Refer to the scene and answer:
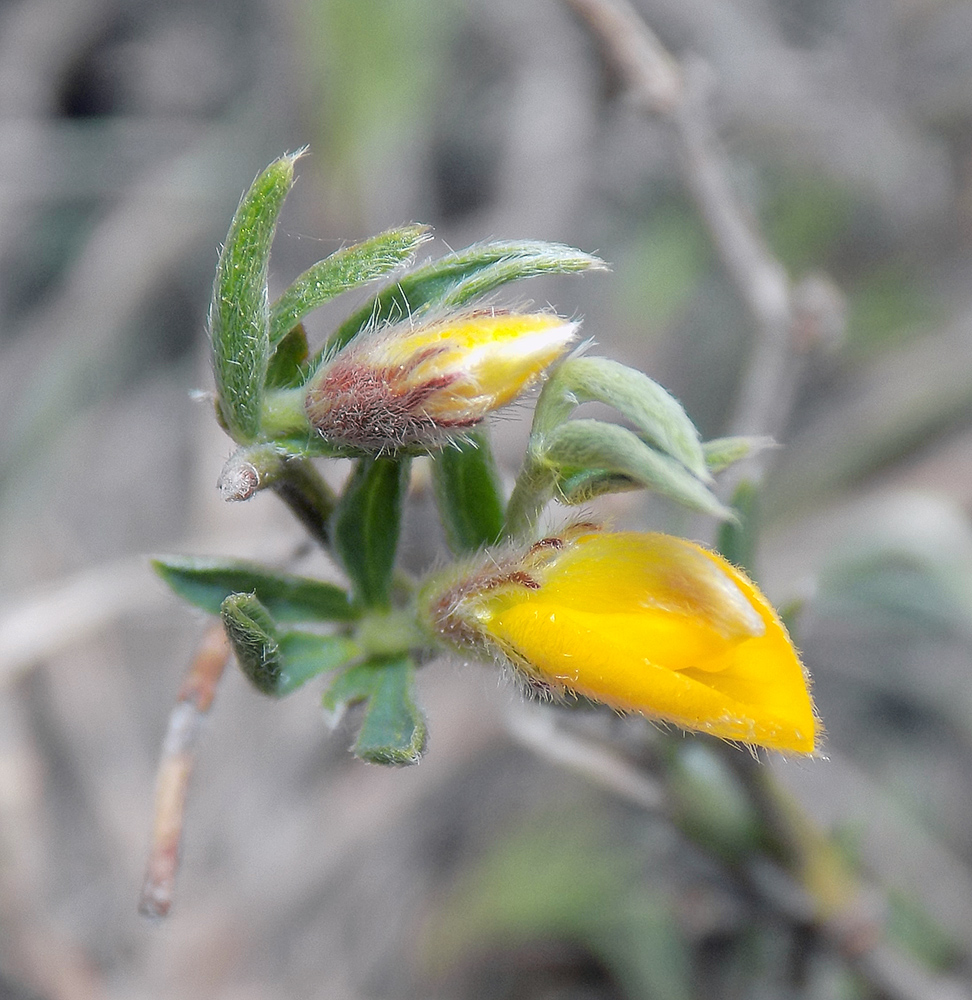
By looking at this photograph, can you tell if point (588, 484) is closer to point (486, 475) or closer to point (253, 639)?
point (486, 475)

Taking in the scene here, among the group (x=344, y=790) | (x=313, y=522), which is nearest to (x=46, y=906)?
(x=344, y=790)

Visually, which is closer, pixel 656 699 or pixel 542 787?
pixel 656 699

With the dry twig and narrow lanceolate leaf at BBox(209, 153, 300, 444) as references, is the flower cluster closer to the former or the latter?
narrow lanceolate leaf at BBox(209, 153, 300, 444)

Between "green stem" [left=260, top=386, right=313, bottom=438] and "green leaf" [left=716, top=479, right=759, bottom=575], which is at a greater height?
"green stem" [left=260, top=386, right=313, bottom=438]

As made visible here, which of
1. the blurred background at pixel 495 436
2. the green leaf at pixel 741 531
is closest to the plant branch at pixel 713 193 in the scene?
the blurred background at pixel 495 436

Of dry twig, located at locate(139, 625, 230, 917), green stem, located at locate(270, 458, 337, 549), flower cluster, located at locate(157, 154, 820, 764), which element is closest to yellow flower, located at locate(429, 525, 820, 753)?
flower cluster, located at locate(157, 154, 820, 764)

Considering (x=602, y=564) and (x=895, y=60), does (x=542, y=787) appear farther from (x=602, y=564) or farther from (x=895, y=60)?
(x=895, y=60)

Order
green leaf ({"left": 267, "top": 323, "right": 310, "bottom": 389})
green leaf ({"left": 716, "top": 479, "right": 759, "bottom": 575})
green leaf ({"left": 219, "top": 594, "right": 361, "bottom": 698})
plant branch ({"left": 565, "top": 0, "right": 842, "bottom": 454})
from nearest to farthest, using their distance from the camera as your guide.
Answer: green leaf ({"left": 219, "top": 594, "right": 361, "bottom": 698})
green leaf ({"left": 267, "top": 323, "right": 310, "bottom": 389})
green leaf ({"left": 716, "top": 479, "right": 759, "bottom": 575})
plant branch ({"left": 565, "top": 0, "right": 842, "bottom": 454})
